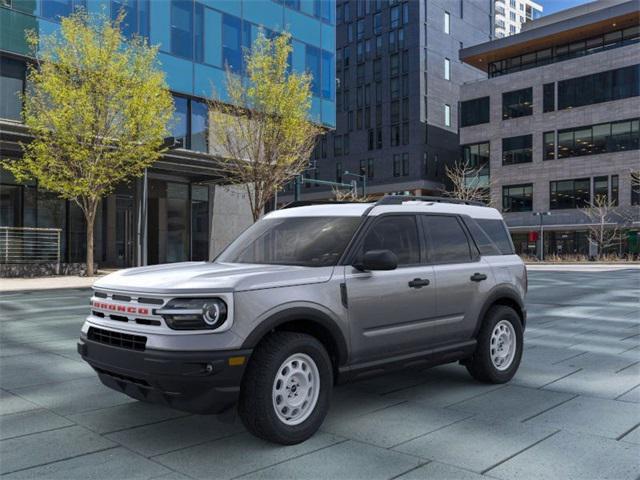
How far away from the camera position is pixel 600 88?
5669 cm

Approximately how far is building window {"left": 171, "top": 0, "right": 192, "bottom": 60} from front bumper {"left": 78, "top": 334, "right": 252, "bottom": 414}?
2583cm

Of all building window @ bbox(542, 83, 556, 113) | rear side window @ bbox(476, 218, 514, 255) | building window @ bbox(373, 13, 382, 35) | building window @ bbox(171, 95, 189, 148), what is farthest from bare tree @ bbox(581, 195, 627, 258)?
rear side window @ bbox(476, 218, 514, 255)

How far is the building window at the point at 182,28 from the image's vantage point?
27.3m

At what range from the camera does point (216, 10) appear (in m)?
28.9

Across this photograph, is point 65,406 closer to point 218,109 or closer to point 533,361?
point 533,361

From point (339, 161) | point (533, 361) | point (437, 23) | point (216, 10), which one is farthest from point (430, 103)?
Answer: point (533, 361)

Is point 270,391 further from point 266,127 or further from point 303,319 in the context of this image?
point 266,127

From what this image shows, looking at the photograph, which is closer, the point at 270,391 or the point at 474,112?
the point at 270,391

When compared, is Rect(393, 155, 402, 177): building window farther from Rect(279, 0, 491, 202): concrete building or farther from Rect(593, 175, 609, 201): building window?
Rect(593, 175, 609, 201): building window

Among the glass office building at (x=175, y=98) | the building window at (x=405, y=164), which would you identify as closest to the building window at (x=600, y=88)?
the building window at (x=405, y=164)

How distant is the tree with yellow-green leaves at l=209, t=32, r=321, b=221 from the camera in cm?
2494

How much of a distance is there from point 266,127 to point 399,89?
2054 inches

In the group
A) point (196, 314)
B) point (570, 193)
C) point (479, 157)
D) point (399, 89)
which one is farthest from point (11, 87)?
point (399, 89)

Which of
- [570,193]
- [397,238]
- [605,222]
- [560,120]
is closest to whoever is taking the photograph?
[397,238]
